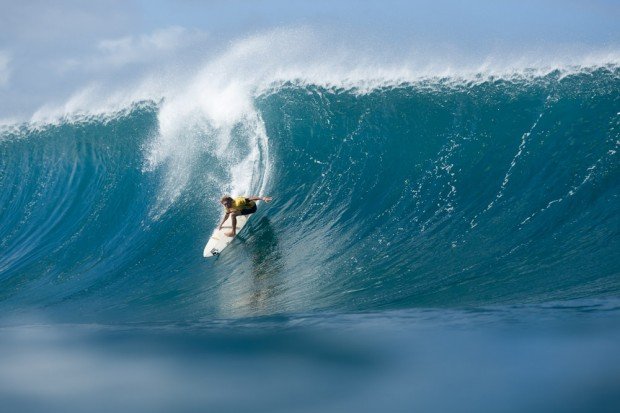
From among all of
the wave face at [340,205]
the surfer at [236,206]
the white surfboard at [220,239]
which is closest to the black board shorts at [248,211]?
the surfer at [236,206]

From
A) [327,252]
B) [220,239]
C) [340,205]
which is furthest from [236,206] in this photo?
[327,252]

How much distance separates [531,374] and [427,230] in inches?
212

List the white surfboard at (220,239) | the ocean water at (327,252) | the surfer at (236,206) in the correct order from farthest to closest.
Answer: the surfer at (236,206) < the white surfboard at (220,239) < the ocean water at (327,252)

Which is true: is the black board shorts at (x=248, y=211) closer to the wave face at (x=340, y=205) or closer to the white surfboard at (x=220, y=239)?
the white surfboard at (x=220, y=239)

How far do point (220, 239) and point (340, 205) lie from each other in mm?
2282

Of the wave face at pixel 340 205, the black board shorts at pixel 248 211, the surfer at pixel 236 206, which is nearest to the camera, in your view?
the wave face at pixel 340 205

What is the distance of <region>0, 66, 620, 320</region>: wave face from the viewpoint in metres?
10.7

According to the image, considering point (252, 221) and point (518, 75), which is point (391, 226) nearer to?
point (252, 221)

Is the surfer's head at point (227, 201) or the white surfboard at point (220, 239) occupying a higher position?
the surfer's head at point (227, 201)

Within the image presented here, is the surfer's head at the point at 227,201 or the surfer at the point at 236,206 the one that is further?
the surfer at the point at 236,206

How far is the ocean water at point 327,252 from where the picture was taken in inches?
288

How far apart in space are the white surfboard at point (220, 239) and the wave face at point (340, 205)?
19 centimetres

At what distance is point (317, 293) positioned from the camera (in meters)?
10.7

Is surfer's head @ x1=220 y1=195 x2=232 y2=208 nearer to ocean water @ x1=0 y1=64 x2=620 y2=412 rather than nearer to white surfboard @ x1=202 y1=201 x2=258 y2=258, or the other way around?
white surfboard @ x1=202 y1=201 x2=258 y2=258
